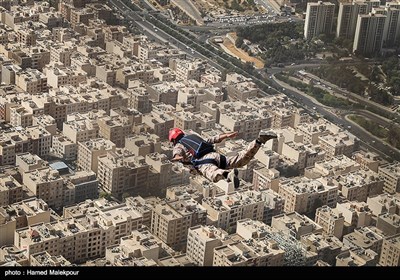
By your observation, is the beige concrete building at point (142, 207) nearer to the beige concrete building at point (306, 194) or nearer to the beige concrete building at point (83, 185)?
the beige concrete building at point (83, 185)

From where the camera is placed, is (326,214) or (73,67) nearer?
(326,214)

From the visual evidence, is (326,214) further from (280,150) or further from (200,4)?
(200,4)

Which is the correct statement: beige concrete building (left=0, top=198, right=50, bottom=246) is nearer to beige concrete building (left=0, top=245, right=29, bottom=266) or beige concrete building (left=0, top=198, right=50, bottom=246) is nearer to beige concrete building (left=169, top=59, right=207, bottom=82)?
beige concrete building (left=0, top=245, right=29, bottom=266)

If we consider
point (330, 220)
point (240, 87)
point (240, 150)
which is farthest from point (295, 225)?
point (240, 87)

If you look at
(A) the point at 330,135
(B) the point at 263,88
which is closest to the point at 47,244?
(A) the point at 330,135

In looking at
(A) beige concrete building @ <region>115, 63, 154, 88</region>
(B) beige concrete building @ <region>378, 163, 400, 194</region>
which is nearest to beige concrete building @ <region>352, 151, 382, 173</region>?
(B) beige concrete building @ <region>378, 163, 400, 194</region>

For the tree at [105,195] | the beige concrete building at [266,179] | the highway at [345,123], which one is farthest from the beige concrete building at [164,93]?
the tree at [105,195]
